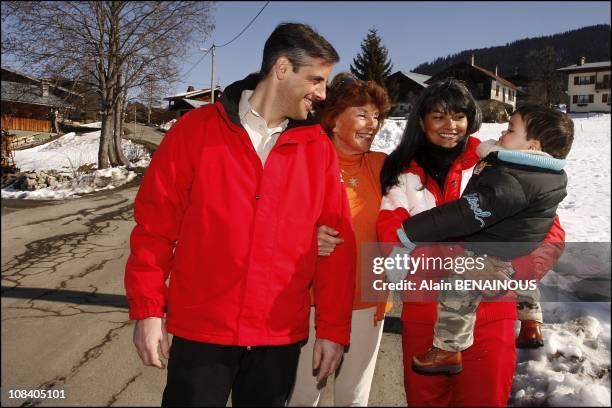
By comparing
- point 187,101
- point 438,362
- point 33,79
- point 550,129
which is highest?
point 187,101

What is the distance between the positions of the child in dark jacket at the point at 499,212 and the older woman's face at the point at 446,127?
19 centimetres

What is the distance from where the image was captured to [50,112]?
738 inches

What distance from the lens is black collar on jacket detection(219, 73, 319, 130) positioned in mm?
1570

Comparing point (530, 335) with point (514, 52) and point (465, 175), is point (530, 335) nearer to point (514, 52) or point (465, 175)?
point (465, 175)

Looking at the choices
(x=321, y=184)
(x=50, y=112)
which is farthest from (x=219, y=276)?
(x=50, y=112)

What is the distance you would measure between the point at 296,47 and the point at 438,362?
1.43 m

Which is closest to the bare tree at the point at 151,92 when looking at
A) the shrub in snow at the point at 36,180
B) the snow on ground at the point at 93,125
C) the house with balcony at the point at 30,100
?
the house with balcony at the point at 30,100

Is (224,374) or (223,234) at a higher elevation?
(223,234)

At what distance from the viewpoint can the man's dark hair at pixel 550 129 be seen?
65.5 inches

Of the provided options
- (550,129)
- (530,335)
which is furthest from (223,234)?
(530,335)

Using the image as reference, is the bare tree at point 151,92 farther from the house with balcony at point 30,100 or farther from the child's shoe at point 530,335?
the child's shoe at point 530,335

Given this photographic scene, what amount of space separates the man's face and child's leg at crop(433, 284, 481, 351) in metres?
1.00

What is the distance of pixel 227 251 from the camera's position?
58.2 inches

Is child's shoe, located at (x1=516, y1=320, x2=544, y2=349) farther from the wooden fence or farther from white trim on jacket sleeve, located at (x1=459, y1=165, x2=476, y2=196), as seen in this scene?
the wooden fence
